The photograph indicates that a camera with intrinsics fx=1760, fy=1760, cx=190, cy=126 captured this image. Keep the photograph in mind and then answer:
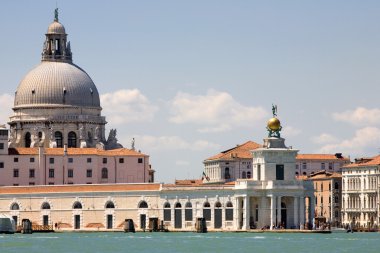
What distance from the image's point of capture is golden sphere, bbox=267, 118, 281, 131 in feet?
487

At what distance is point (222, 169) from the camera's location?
185m

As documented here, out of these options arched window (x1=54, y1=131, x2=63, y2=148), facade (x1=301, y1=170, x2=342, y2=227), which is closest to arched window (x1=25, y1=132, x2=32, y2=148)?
arched window (x1=54, y1=131, x2=63, y2=148)

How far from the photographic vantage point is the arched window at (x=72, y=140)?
180 metres

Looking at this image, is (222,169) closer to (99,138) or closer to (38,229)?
(99,138)

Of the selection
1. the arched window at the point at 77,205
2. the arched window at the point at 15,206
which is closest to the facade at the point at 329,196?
the arched window at the point at 77,205

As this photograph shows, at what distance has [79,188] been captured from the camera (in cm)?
15350

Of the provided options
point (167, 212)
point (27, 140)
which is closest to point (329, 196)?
point (27, 140)

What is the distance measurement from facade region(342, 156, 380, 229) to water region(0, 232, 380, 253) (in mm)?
31976

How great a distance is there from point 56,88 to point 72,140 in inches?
220

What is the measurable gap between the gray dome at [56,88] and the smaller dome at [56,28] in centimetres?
405

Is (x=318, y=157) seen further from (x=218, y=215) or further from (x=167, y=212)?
(x=218, y=215)

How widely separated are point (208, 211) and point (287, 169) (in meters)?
7.58

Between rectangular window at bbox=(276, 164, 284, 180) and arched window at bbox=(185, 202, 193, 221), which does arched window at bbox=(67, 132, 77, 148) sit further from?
rectangular window at bbox=(276, 164, 284, 180)

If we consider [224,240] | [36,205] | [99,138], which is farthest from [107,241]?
[99,138]
